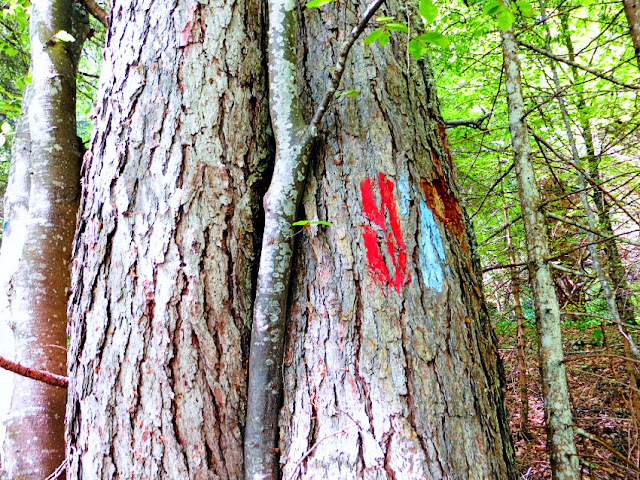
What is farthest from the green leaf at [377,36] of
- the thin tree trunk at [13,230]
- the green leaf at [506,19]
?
the thin tree trunk at [13,230]

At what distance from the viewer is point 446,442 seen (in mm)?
1114

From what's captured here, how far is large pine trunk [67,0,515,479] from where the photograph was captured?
115cm

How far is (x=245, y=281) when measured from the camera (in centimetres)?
135

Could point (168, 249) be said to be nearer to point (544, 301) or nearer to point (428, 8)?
point (428, 8)

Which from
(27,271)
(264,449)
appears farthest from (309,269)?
(27,271)

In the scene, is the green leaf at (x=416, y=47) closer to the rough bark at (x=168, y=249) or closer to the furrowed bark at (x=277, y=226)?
the furrowed bark at (x=277, y=226)

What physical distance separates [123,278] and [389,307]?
869mm

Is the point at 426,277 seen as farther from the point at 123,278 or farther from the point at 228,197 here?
the point at 123,278

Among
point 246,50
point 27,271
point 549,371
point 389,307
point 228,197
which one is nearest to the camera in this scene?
point 389,307

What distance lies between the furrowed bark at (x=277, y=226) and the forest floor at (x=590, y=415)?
2128mm

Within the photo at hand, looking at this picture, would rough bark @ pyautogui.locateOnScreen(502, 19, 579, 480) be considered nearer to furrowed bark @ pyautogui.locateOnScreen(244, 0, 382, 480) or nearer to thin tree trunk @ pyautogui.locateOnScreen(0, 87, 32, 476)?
furrowed bark @ pyautogui.locateOnScreen(244, 0, 382, 480)

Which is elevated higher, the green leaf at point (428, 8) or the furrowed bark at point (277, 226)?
the green leaf at point (428, 8)

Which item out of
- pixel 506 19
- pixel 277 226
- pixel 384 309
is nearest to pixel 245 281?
pixel 277 226

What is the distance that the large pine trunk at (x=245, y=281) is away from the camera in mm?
1154
